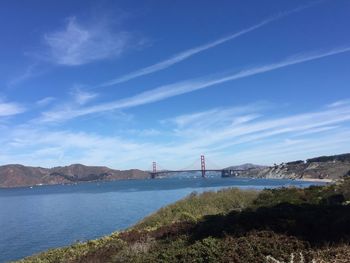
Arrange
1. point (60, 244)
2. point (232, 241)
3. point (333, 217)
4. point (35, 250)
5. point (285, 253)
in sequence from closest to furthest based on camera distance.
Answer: point (285, 253) → point (232, 241) → point (333, 217) → point (35, 250) → point (60, 244)

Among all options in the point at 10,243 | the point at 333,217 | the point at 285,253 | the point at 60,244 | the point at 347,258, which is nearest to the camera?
Result: the point at 347,258

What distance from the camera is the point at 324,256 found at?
963cm

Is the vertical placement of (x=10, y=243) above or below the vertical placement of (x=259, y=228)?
below

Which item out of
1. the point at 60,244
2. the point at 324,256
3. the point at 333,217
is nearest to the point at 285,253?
the point at 324,256

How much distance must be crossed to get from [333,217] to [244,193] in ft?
81.1

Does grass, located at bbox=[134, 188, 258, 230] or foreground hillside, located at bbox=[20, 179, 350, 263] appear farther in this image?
grass, located at bbox=[134, 188, 258, 230]

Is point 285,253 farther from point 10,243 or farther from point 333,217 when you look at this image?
point 10,243

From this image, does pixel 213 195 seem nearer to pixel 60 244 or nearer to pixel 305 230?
pixel 60 244

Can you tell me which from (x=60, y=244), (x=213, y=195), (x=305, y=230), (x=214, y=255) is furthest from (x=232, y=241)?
(x=60, y=244)

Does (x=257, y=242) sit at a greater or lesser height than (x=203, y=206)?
lesser

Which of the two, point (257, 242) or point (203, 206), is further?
point (203, 206)

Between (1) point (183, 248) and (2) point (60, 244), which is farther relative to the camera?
(2) point (60, 244)

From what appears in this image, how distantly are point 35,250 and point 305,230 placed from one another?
28563 millimetres

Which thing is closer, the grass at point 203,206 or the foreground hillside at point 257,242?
the foreground hillside at point 257,242
